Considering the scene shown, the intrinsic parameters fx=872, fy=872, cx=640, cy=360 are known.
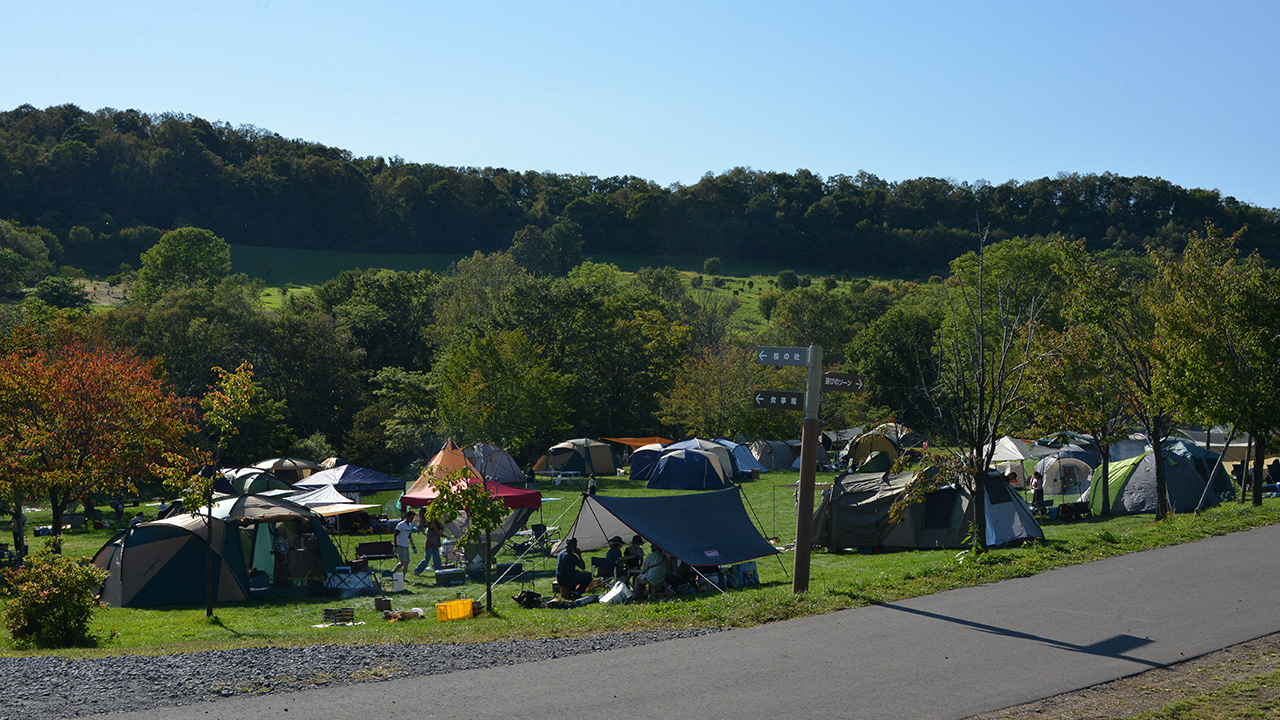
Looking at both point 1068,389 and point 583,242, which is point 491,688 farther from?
point 583,242

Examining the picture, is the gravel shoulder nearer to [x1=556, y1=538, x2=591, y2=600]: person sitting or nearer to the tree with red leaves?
[x1=556, y1=538, x2=591, y2=600]: person sitting

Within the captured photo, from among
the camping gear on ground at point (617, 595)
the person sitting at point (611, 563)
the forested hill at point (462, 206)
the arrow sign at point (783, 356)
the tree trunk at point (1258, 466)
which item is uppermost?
the forested hill at point (462, 206)

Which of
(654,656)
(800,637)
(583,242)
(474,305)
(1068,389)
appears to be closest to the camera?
(654,656)

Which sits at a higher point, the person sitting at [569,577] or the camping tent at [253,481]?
the person sitting at [569,577]

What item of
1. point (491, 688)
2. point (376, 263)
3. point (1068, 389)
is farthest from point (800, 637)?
point (376, 263)

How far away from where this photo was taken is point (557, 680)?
22.2ft

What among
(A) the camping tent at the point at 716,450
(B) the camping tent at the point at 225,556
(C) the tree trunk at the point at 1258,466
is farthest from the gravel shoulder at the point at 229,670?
(A) the camping tent at the point at 716,450

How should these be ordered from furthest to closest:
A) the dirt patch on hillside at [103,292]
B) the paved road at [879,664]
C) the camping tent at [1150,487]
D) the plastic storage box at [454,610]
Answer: the dirt patch on hillside at [103,292] → the camping tent at [1150,487] → the plastic storage box at [454,610] → the paved road at [879,664]

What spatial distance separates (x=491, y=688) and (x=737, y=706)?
1864 mm

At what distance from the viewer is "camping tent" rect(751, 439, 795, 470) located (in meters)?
40.4

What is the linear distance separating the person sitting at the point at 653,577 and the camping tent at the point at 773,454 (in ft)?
89.4

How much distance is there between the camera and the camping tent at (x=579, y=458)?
37.8m

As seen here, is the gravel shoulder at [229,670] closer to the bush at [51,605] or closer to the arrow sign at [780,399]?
the bush at [51,605]

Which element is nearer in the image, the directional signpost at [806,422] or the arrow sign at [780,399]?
the directional signpost at [806,422]
